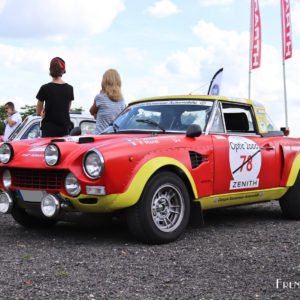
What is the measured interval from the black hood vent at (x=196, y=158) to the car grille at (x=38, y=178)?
1.38 meters

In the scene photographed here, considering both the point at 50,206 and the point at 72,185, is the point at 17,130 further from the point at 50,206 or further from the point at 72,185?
the point at 72,185

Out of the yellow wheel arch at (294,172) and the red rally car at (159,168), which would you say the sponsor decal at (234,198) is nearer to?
the red rally car at (159,168)

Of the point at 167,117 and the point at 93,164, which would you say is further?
the point at 167,117

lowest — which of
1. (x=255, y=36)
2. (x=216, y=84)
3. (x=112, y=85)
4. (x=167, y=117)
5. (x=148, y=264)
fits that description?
(x=148, y=264)

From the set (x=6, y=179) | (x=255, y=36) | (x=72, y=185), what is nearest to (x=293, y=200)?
(x=72, y=185)

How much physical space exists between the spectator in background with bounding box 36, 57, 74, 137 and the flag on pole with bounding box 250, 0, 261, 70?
17389 mm

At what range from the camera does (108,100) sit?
7.39m

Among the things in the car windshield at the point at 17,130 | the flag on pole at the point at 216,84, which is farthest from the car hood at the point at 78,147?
the flag on pole at the point at 216,84

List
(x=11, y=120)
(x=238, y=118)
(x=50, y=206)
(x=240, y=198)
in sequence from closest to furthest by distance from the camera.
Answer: (x=50, y=206) → (x=240, y=198) → (x=238, y=118) → (x=11, y=120)

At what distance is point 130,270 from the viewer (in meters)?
4.14

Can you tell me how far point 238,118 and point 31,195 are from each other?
2.88 m

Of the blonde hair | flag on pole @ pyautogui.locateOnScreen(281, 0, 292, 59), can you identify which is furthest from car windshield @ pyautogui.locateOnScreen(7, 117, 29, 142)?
flag on pole @ pyautogui.locateOnScreen(281, 0, 292, 59)

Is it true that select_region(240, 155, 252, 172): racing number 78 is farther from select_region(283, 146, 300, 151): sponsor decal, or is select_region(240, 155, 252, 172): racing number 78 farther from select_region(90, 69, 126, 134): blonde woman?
select_region(90, 69, 126, 134): blonde woman

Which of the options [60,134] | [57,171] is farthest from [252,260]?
[60,134]
